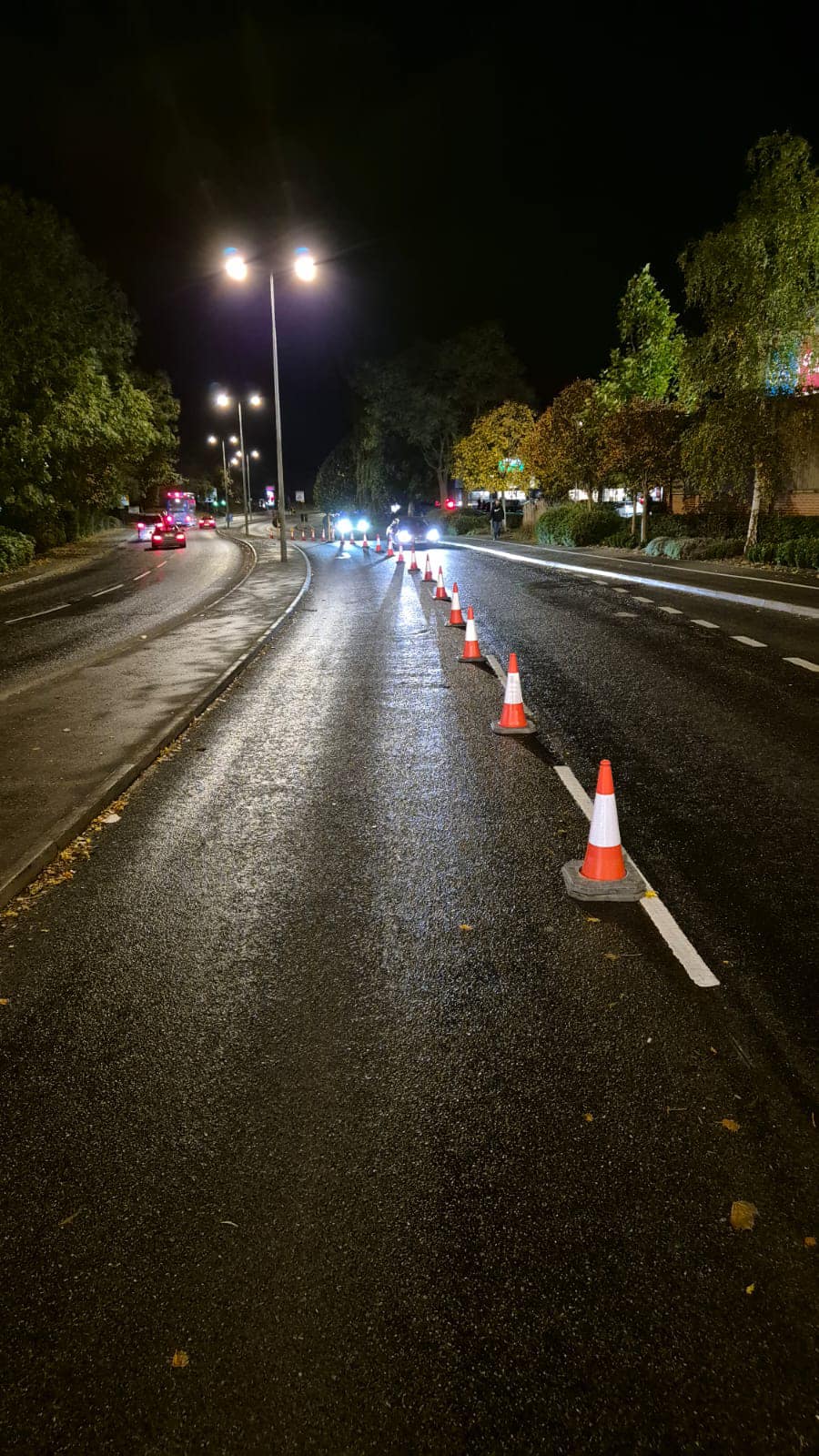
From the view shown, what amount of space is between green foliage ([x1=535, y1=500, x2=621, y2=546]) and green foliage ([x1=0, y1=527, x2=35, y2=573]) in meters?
23.9

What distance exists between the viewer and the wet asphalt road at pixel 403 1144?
2273mm

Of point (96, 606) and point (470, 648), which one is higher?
point (470, 648)

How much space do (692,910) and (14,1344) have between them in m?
3.61

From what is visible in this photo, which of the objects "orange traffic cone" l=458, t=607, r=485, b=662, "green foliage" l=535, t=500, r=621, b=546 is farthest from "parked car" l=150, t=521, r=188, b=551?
"orange traffic cone" l=458, t=607, r=485, b=662

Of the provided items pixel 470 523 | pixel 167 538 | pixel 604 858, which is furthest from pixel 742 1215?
pixel 470 523

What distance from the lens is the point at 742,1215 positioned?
2809 millimetres

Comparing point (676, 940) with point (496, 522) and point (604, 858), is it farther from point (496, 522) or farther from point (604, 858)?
point (496, 522)

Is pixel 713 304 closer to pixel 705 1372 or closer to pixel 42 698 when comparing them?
pixel 42 698

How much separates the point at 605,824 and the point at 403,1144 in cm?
252

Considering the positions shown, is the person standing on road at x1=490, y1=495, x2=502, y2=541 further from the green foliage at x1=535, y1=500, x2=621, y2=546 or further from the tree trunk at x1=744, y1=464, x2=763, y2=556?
the tree trunk at x1=744, y1=464, x2=763, y2=556

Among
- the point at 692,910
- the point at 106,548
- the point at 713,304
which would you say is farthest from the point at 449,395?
the point at 692,910

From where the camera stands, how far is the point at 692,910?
490 cm

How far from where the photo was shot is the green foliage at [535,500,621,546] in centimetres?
4303

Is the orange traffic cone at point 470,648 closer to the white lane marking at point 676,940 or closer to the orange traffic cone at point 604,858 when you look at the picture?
the white lane marking at point 676,940
